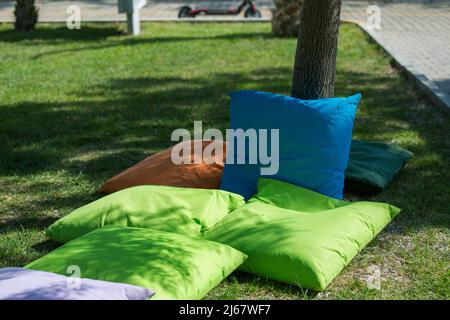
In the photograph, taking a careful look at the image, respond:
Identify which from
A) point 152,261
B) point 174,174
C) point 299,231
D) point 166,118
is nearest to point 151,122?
point 166,118

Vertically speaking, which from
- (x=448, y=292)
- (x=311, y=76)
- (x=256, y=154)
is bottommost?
(x=448, y=292)

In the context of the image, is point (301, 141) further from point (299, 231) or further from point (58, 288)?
point (58, 288)

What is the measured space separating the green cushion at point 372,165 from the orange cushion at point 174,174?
3.30 ft

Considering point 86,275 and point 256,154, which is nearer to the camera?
A: point 86,275

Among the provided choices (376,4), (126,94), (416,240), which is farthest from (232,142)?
(376,4)

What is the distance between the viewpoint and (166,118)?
815 centimetres

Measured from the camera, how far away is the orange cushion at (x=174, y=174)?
5711mm

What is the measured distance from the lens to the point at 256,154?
547 centimetres

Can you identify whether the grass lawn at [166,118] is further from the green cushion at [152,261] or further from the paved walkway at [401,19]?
the paved walkway at [401,19]

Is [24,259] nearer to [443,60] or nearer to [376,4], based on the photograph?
[443,60]

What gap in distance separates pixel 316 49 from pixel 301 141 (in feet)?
3.53

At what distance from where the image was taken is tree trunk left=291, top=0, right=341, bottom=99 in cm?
609

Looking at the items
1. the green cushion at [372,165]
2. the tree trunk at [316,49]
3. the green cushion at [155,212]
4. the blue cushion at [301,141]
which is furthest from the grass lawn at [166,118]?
the tree trunk at [316,49]

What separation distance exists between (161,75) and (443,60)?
12.9 feet
